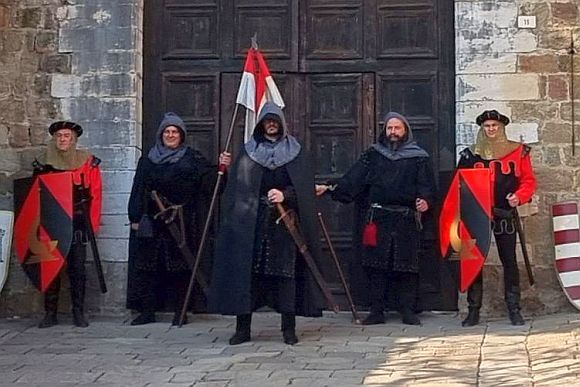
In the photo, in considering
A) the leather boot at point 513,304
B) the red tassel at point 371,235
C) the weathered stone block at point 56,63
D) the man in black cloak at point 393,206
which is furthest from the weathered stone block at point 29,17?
the leather boot at point 513,304

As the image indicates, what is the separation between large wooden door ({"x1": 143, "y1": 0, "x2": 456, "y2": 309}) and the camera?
9266 mm

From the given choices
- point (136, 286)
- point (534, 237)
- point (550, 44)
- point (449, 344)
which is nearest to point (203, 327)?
point (136, 286)

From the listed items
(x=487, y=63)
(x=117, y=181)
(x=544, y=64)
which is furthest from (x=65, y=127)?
(x=544, y=64)

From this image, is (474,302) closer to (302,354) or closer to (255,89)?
(302,354)

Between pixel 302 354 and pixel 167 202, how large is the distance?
1928 millimetres

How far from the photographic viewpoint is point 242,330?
25.3 ft

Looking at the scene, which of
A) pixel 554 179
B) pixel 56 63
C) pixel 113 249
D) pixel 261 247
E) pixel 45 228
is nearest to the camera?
pixel 261 247

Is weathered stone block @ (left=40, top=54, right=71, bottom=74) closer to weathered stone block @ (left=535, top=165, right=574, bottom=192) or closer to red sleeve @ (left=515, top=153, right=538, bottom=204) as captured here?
red sleeve @ (left=515, top=153, right=538, bottom=204)

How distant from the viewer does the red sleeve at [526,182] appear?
841 centimetres

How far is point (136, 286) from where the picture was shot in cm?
876

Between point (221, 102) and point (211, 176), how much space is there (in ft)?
2.91

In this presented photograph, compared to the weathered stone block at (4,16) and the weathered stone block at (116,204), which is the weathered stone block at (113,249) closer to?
the weathered stone block at (116,204)

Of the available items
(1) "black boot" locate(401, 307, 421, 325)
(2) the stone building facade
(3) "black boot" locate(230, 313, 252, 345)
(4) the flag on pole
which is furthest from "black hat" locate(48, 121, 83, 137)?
(1) "black boot" locate(401, 307, 421, 325)

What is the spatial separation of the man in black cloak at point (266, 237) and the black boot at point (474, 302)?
126 cm
